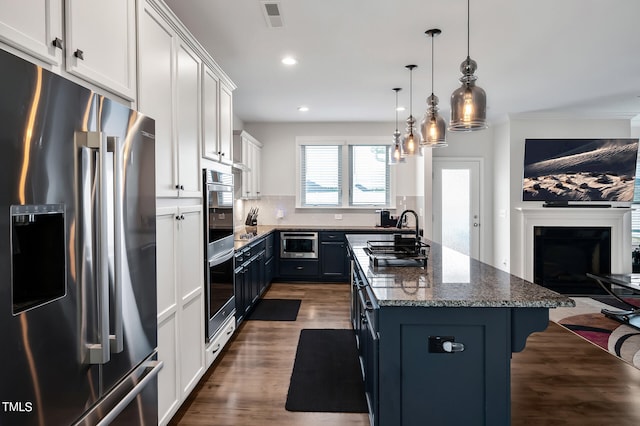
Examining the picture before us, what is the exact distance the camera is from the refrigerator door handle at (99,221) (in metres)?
1.23

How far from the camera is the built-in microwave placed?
6.36 meters

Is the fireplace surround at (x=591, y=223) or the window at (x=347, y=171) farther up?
the window at (x=347, y=171)

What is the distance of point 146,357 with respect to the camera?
1699mm

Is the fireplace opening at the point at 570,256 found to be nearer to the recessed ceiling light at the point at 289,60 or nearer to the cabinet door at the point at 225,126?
the recessed ceiling light at the point at 289,60

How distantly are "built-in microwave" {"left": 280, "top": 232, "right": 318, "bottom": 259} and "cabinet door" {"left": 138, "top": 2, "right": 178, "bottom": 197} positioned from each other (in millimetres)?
4146

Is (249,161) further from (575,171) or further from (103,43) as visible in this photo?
(575,171)

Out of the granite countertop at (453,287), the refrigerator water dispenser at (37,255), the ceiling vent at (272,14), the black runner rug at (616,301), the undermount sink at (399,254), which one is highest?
the ceiling vent at (272,14)

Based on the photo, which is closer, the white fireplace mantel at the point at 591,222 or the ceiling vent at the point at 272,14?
the ceiling vent at the point at 272,14

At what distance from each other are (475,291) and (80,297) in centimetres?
165

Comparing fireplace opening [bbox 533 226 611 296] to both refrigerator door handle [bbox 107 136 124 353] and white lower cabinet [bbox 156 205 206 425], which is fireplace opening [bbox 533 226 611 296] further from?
refrigerator door handle [bbox 107 136 124 353]

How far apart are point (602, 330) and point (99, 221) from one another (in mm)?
5032

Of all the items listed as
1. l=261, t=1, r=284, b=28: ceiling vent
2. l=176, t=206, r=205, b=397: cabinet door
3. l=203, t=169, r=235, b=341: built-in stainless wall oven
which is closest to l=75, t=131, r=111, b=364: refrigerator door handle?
l=176, t=206, r=205, b=397: cabinet door

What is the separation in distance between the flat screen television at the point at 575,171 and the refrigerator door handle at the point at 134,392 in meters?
6.11

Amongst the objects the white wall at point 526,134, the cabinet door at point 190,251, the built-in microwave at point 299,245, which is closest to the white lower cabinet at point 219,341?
the cabinet door at point 190,251
